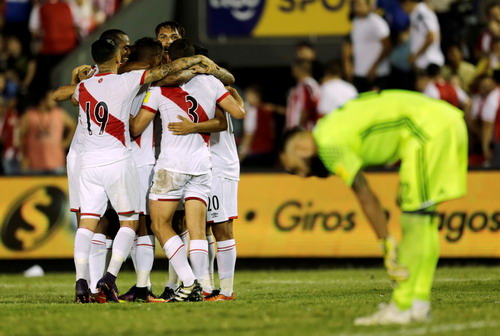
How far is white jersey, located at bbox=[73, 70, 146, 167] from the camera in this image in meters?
10.2

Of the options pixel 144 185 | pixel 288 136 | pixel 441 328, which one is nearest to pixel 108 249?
pixel 144 185

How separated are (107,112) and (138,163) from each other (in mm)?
723

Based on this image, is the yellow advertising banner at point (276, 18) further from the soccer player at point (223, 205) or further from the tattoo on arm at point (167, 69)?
the tattoo on arm at point (167, 69)

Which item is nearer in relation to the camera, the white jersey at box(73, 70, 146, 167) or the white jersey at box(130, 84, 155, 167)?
the white jersey at box(73, 70, 146, 167)

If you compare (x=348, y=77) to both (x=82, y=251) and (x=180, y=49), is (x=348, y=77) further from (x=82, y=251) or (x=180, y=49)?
(x=82, y=251)

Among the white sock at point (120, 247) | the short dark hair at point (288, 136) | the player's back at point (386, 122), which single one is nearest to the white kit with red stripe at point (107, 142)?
the white sock at point (120, 247)

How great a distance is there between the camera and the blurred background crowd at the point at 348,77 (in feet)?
56.1

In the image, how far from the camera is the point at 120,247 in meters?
10.3

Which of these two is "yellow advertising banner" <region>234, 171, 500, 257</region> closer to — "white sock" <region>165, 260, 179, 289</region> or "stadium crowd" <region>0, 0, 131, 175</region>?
"stadium crowd" <region>0, 0, 131, 175</region>

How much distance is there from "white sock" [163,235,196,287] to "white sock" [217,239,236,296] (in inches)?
25.2

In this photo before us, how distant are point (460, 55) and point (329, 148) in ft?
37.8

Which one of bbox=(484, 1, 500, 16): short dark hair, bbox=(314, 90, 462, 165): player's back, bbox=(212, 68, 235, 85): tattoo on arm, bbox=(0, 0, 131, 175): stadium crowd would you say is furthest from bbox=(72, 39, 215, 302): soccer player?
bbox=(484, 1, 500, 16): short dark hair

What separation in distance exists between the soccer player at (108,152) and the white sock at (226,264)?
96 centimetres

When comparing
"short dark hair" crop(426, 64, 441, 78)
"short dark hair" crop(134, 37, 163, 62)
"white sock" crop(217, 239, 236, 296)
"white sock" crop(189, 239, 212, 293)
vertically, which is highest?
"short dark hair" crop(134, 37, 163, 62)
